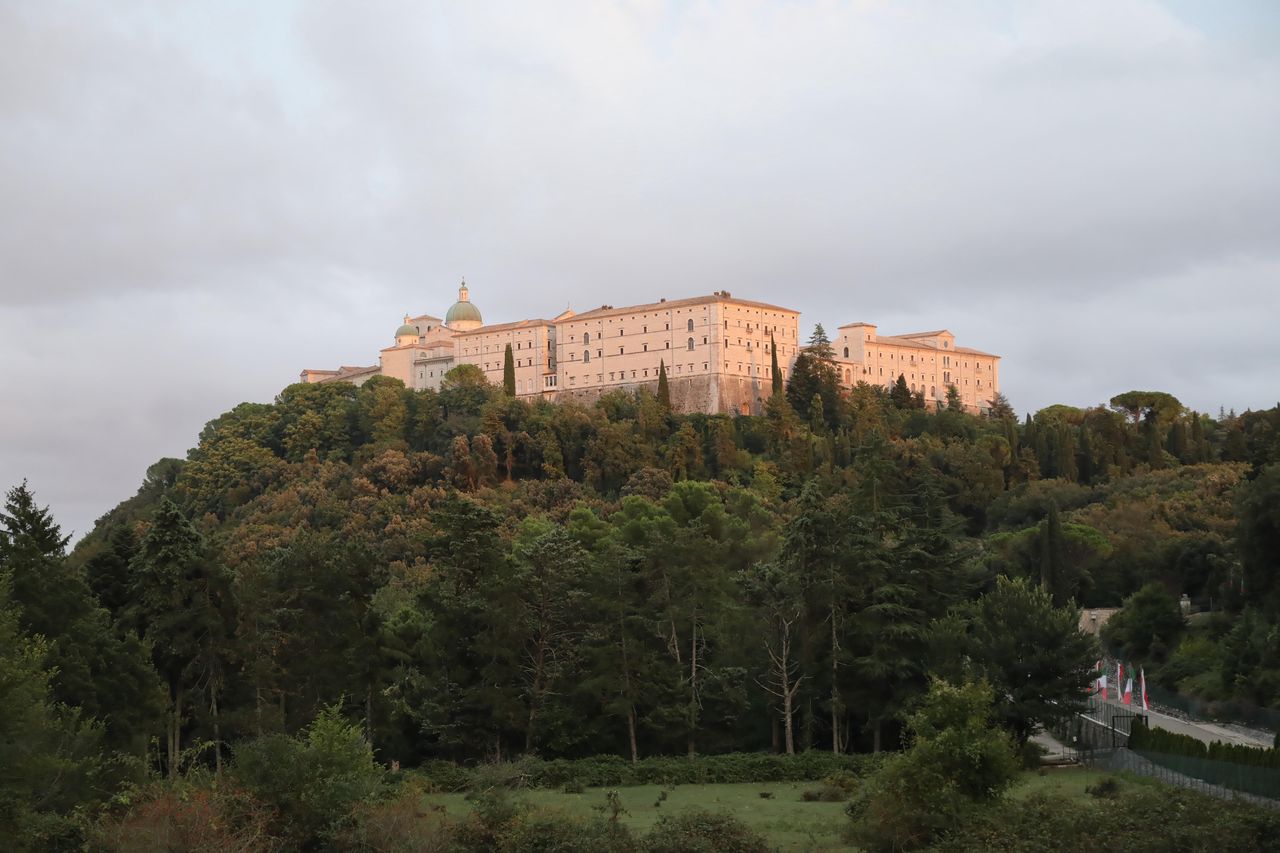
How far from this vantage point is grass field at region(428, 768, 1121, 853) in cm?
3017

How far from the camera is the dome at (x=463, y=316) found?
124750mm

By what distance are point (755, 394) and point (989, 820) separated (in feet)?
270

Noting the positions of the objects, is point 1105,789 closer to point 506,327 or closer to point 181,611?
point 181,611

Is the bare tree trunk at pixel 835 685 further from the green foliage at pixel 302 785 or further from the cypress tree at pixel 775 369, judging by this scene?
the cypress tree at pixel 775 369

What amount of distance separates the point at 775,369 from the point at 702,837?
76.7m

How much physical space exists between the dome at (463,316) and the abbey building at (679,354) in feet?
0.36

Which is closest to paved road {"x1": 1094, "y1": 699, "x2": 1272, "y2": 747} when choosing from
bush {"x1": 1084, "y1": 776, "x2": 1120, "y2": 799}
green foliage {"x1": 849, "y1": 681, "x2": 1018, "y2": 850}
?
bush {"x1": 1084, "y1": 776, "x2": 1120, "y2": 799}

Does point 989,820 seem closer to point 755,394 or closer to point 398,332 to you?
point 755,394

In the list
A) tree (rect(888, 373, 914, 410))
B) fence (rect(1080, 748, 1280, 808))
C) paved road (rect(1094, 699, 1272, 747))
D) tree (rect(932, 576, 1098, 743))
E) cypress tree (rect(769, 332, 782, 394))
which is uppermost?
cypress tree (rect(769, 332, 782, 394))

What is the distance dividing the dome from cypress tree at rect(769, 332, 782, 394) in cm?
2669

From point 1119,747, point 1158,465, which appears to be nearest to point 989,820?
point 1119,747

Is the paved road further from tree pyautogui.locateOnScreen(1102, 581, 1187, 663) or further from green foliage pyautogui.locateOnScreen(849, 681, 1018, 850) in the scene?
tree pyautogui.locateOnScreen(1102, 581, 1187, 663)

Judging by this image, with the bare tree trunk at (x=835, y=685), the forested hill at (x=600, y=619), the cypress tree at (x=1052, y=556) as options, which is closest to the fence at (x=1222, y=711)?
the forested hill at (x=600, y=619)

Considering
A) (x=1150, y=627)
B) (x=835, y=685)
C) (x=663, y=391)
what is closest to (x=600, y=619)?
(x=835, y=685)
